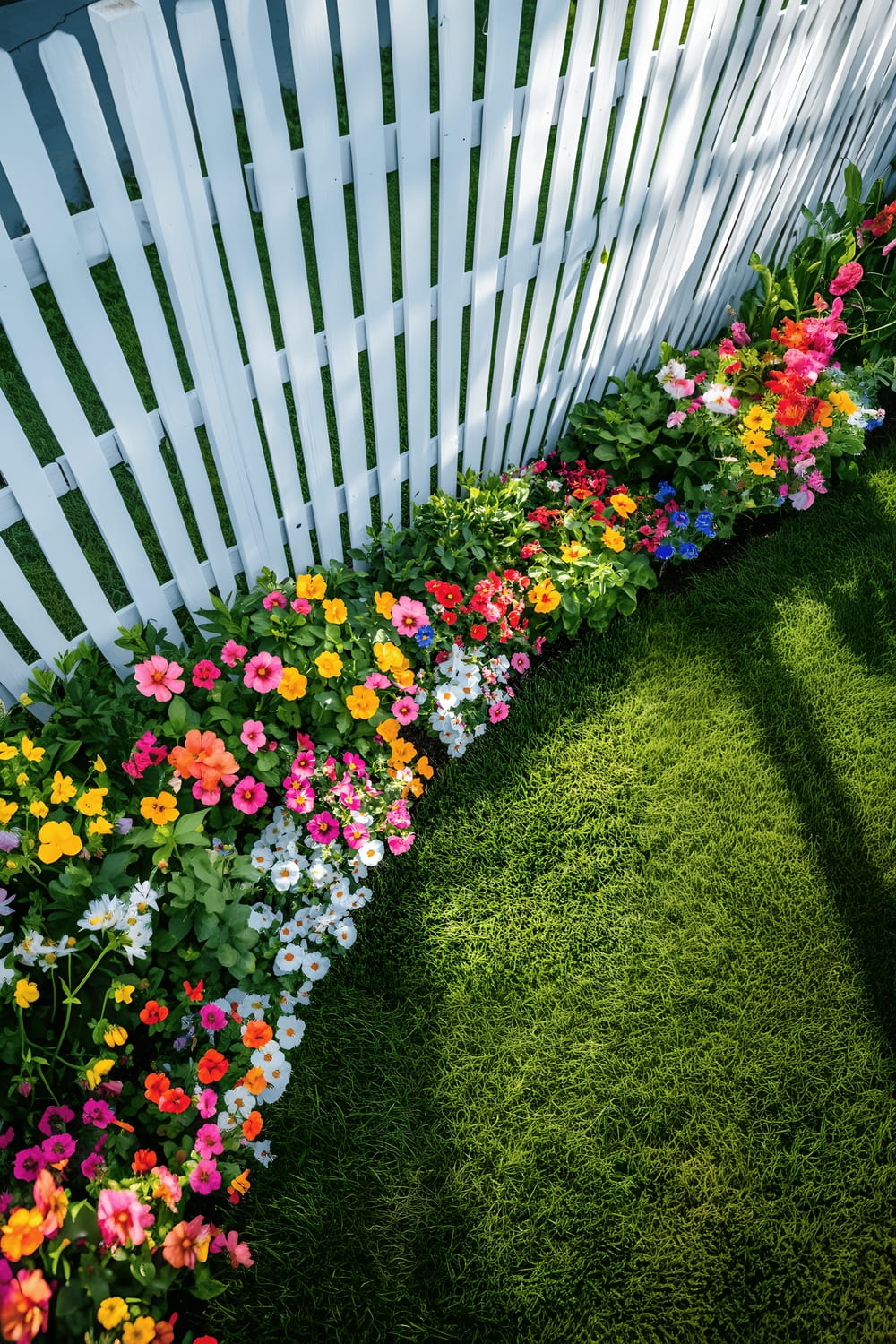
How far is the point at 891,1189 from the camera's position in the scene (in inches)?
79.2

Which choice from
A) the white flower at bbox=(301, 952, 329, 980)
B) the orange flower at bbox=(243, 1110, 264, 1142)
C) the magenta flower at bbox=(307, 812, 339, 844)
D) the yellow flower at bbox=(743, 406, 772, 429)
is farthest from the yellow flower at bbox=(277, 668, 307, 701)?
the yellow flower at bbox=(743, 406, 772, 429)

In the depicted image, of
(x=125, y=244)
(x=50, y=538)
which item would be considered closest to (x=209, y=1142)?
(x=50, y=538)

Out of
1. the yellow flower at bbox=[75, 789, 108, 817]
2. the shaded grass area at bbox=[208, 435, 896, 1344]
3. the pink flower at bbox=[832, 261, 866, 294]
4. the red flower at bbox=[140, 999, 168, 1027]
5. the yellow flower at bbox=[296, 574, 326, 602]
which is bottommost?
the shaded grass area at bbox=[208, 435, 896, 1344]

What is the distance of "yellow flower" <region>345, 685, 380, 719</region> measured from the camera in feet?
7.34

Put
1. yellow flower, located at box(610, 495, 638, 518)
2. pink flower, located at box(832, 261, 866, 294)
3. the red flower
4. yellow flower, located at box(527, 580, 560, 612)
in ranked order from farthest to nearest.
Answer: pink flower, located at box(832, 261, 866, 294) < yellow flower, located at box(610, 495, 638, 518) < yellow flower, located at box(527, 580, 560, 612) < the red flower

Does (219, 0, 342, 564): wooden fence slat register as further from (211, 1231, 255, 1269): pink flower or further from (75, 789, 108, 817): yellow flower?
(211, 1231, 255, 1269): pink flower

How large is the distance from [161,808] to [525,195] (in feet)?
6.24

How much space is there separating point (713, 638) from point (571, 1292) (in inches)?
76.8

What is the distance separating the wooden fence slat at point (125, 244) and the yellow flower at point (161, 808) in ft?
2.42

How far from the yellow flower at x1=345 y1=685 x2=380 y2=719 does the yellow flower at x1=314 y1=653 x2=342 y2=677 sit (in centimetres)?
9

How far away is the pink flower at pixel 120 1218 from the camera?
1.44 meters

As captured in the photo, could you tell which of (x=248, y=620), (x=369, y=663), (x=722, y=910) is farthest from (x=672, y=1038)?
(x=248, y=620)

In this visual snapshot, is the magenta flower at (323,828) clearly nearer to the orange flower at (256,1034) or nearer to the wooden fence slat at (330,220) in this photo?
the orange flower at (256,1034)

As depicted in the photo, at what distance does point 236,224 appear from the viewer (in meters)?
1.79
